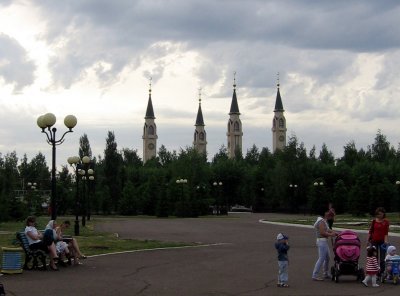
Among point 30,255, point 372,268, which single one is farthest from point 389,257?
point 30,255

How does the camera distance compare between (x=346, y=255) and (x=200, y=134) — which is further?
(x=200, y=134)

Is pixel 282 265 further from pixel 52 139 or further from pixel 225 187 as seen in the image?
pixel 225 187

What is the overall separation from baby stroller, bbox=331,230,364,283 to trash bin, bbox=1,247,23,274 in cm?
668

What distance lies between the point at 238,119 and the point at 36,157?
156 ft

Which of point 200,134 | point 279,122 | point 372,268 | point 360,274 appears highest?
point 279,122

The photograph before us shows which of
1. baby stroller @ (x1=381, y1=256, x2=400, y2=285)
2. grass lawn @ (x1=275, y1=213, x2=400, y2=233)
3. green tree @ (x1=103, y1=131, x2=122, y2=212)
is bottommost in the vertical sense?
baby stroller @ (x1=381, y1=256, x2=400, y2=285)

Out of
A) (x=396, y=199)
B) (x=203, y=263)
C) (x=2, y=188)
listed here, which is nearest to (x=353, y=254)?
(x=203, y=263)

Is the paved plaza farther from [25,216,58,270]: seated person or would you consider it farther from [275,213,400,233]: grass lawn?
[275,213,400,233]: grass lawn

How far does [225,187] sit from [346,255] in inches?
3225

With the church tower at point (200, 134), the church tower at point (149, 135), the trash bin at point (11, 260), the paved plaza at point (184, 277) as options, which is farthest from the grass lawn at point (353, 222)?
the church tower at point (149, 135)

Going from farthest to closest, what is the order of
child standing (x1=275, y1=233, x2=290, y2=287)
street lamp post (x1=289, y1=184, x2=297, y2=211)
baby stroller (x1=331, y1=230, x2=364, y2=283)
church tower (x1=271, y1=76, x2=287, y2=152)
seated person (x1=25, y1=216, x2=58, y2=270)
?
1. church tower (x1=271, y1=76, x2=287, y2=152)
2. street lamp post (x1=289, y1=184, x2=297, y2=211)
3. seated person (x1=25, y1=216, x2=58, y2=270)
4. baby stroller (x1=331, y1=230, x2=364, y2=283)
5. child standing (x1=275, y1=233, x2=290, y2=287)

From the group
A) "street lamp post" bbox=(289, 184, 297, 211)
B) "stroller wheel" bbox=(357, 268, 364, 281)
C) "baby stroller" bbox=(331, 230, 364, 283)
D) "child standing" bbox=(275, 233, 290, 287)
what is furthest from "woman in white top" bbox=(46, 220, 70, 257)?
"street lamp post" bbox=(289, 184, 297, 211)

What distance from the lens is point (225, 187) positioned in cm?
9519

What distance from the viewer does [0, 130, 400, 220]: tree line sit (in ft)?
202
